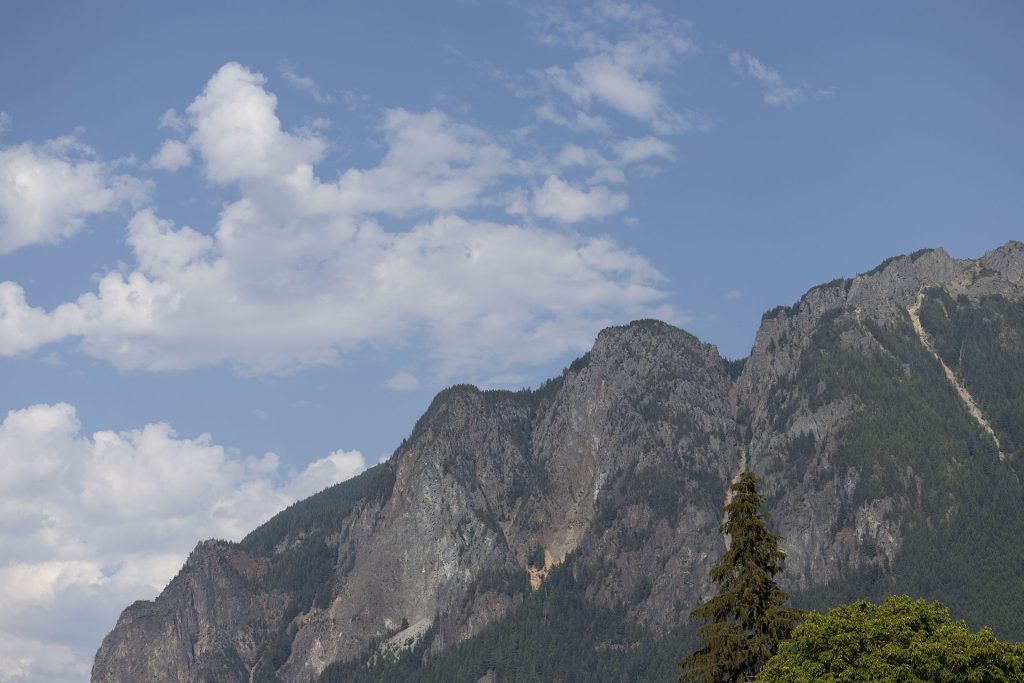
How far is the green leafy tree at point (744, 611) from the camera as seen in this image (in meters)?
66.4

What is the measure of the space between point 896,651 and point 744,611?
9.13 meters

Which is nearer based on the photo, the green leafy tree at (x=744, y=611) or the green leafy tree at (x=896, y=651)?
the green leafy tree at (x=744, y=611)

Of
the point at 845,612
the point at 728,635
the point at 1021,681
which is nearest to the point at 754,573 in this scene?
the point at 728,635

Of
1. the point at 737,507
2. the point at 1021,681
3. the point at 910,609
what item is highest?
the point at 737,507

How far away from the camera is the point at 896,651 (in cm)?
6962

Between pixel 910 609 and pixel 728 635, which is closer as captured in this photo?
pixel 728 635

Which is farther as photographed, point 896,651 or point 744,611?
point 896,651

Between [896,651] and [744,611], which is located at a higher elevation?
[744,611]

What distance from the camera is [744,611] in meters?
67.8

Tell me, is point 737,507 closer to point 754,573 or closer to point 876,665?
point 754,573

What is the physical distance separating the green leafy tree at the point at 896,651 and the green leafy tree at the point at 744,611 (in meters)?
1.16

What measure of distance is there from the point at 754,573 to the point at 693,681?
6.74 meters

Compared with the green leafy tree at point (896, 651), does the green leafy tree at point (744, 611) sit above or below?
above

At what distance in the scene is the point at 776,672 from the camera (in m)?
65.7
